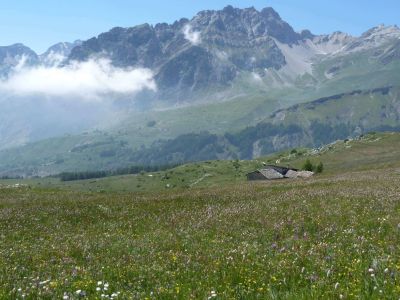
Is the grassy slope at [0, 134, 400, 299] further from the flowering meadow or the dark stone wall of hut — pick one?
the dark stone wall of hut

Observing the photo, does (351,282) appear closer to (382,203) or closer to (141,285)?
(141,285)

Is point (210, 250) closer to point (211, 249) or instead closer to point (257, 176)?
point (211, 249)

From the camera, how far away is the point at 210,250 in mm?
14508

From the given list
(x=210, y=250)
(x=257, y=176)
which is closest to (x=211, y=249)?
(x=210, y=250)

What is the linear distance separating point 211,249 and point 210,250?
341mm

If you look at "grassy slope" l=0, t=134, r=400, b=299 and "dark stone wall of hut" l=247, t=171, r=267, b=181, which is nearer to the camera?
"grassy slope" l=0, t=134, r=400, b=299

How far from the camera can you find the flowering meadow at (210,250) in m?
9.51

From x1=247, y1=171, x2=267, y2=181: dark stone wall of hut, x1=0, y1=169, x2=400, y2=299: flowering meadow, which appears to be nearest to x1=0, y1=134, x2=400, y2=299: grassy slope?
x1=0, y1=169, x2=400, y2=299: flowering meadow

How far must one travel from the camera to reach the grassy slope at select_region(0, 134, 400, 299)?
31.4ft

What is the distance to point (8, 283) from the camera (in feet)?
35.0

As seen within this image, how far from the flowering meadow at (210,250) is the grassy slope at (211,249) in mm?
41

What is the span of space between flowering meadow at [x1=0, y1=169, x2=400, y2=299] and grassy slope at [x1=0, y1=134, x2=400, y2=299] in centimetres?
4

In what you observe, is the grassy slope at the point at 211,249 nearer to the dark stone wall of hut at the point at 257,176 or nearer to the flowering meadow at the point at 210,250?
the flowering meadow at the point at 210,250

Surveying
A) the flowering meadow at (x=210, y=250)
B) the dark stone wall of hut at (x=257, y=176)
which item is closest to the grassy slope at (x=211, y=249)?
the flowering meadow at (x=210, y=250)
